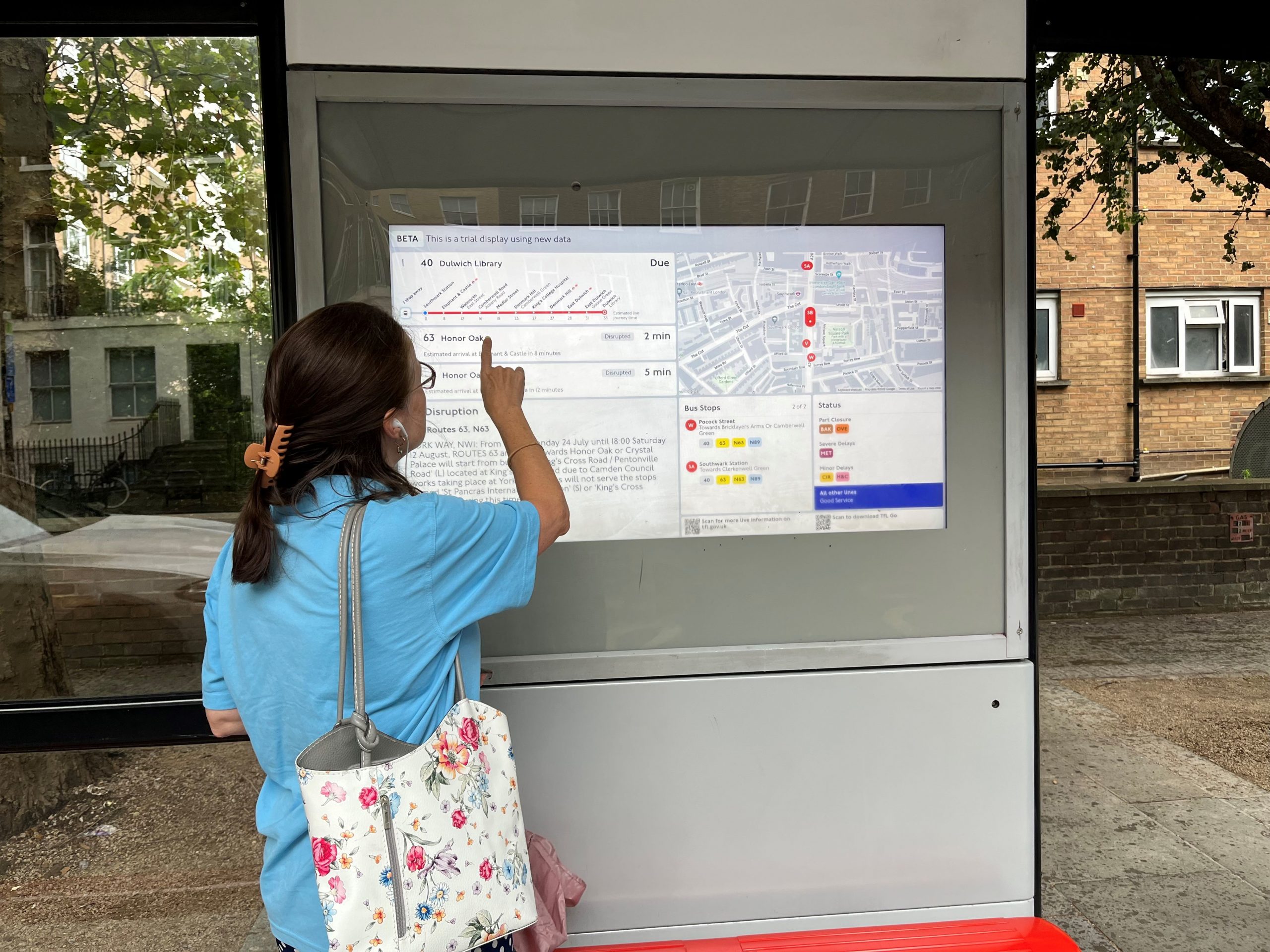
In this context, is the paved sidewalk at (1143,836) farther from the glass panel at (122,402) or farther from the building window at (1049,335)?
the building window at (1049,335)

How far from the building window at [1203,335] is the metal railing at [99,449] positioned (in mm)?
14589

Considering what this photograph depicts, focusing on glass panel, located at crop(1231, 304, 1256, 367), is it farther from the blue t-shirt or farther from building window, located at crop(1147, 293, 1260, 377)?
the blue t-shirt

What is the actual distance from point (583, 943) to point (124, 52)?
2824mm

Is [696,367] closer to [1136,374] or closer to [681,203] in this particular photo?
[681,203]

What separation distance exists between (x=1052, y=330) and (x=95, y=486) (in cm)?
1385

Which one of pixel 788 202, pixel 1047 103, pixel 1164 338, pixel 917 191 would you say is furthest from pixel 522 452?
pixel 1164 338

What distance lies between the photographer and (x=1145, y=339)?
1435 centimetres

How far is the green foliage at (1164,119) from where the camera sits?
19.4ft

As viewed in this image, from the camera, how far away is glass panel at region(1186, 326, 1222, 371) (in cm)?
1466

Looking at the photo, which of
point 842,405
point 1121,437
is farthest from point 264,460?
point 1121,437

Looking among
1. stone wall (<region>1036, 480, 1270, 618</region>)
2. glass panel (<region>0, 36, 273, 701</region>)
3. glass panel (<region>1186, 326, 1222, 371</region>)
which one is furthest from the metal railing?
glass panel (<region>1186, 326, 1222, 371</region>)

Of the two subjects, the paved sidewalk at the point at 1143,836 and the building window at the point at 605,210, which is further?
the paved sidewalk at the point at 1143,836

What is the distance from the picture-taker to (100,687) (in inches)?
128

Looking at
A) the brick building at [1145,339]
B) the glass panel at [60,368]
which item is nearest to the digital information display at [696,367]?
the glass panel at [60,368]
